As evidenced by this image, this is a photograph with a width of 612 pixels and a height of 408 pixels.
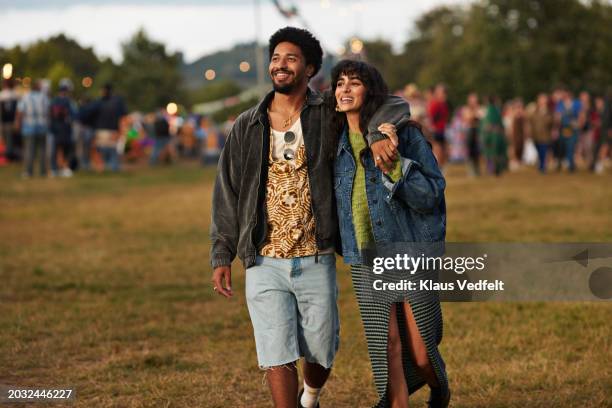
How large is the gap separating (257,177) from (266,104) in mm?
357

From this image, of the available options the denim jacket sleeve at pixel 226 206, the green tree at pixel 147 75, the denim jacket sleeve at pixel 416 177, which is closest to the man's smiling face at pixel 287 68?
the denim jacket sleeve at pixel 226 206

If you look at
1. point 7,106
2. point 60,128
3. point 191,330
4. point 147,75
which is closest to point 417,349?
point 191,330

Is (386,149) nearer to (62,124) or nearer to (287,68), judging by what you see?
(287,68)

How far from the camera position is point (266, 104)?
208 inches

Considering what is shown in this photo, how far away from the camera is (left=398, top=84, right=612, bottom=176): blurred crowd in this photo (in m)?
24.9

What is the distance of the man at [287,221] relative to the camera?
5129 millimetres

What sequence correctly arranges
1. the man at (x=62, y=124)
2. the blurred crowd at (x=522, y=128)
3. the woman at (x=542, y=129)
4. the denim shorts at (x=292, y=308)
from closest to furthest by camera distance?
the denim shorts at (x=292, y=308), the blurred crowd at (x=522, y=128), the man at (x=62, y=124), the woman at (x=542, y=129)

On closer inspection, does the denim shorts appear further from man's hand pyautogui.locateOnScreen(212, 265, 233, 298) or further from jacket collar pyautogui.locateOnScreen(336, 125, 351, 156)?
jacket collar pyautogui.locateOnScreen(336, 125, 351, 156)

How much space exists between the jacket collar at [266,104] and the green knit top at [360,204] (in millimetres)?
313

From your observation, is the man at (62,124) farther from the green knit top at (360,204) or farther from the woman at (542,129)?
the green knit top at (360,204)

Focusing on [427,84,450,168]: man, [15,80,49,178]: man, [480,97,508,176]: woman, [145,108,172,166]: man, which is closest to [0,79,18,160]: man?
[15,80,49,178]: man

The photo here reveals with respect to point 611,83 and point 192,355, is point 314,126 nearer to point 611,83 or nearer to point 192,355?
point 192,355

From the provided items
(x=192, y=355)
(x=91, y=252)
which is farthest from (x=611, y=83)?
(x=192, y=355)

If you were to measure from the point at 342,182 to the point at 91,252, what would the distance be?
8317mm
